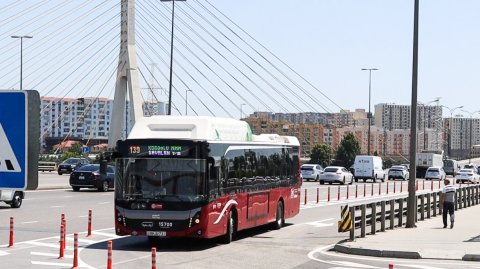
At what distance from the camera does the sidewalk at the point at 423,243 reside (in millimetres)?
20500

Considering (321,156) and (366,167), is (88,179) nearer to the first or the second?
(366,167)

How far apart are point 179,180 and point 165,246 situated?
1.79 m

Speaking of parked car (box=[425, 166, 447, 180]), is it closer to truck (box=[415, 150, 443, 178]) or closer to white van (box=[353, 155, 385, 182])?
truck (box=[415, 150, 443, 178])

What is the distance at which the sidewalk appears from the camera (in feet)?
67.3

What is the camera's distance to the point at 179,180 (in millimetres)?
21750

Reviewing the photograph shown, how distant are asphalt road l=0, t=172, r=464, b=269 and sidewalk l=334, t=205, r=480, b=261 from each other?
81cm

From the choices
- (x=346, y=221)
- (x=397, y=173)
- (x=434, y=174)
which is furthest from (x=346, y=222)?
(x=434, y=174)

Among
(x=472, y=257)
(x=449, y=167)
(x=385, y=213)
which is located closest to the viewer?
(x=472, y=257)

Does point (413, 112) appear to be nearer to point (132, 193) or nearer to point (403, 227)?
point (403, 227)

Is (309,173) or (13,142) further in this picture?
(309,173)

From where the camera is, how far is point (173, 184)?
71.1ft

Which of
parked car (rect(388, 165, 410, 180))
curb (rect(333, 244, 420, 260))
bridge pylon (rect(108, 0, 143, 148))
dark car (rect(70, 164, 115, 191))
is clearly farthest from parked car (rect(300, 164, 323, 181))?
curb (rect(333, 244, 420, 260))

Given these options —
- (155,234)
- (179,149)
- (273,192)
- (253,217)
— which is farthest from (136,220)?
(273,192)

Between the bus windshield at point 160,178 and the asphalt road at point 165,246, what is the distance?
4.16ft
